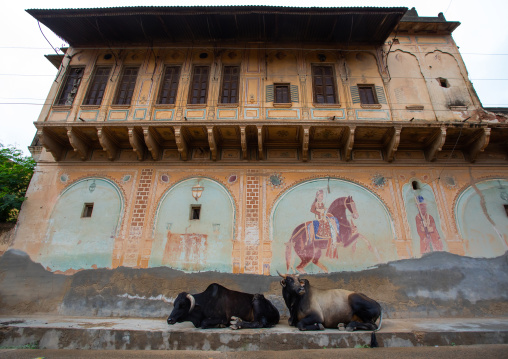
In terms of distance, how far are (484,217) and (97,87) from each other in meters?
14.2

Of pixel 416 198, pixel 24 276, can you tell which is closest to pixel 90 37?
pixel 24 276

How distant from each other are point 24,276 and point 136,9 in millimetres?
9359

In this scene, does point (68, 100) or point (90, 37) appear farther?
point (90, 37)

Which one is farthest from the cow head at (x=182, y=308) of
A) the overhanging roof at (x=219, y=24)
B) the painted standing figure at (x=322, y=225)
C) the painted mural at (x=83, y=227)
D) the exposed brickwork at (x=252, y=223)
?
the overhanging roof at (x=219, y=24)

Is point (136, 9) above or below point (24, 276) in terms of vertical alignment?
above

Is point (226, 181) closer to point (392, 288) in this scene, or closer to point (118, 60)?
point (392, 288)

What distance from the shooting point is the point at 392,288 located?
26.7ft

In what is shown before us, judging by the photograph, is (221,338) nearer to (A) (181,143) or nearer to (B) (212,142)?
(B) (212,142)

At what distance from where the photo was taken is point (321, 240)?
28.6 feet

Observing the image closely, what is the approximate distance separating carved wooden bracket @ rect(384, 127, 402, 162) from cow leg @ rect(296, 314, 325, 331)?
625 centimetres

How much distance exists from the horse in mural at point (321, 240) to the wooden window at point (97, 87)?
854cm

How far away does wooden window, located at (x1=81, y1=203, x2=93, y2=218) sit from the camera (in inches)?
369

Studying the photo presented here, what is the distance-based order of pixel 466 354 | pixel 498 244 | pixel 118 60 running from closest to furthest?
pixel 466 354 → pixel 498 244 → pixel 118 60

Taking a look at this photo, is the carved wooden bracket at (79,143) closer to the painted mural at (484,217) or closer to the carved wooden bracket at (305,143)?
the carved wooden bracket at (305,143)
